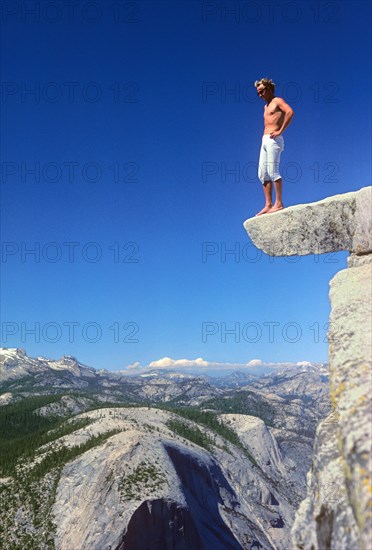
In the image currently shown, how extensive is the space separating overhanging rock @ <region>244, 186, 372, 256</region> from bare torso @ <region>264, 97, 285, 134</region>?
2865 mm

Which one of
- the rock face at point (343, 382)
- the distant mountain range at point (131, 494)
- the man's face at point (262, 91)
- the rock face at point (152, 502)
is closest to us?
the rock face at point (343, 382)

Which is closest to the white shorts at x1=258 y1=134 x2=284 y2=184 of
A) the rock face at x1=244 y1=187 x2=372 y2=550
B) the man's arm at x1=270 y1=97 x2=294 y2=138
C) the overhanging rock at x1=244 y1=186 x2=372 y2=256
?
the man's arm at x1=270 y1=97 x2=294 y2=138

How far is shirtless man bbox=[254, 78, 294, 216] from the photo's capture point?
32.7 ft

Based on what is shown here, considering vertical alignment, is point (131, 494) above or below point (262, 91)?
below

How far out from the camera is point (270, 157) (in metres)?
10.3

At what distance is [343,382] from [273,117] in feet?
25.8

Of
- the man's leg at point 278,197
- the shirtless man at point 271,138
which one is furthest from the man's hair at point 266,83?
the man's leg at point 278,197

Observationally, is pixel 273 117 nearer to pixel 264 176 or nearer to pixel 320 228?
pixel 264 176

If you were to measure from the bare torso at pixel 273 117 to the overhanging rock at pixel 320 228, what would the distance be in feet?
9.40

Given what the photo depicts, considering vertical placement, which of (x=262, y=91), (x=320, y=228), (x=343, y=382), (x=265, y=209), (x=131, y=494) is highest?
(x=262, y=91)

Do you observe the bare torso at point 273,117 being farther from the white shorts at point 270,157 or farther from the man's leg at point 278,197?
the man's leg at point 278,197

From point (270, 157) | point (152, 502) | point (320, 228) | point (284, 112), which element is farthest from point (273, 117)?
point (152, 502)

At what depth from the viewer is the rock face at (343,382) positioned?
3.63 meters

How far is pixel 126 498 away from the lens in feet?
194
